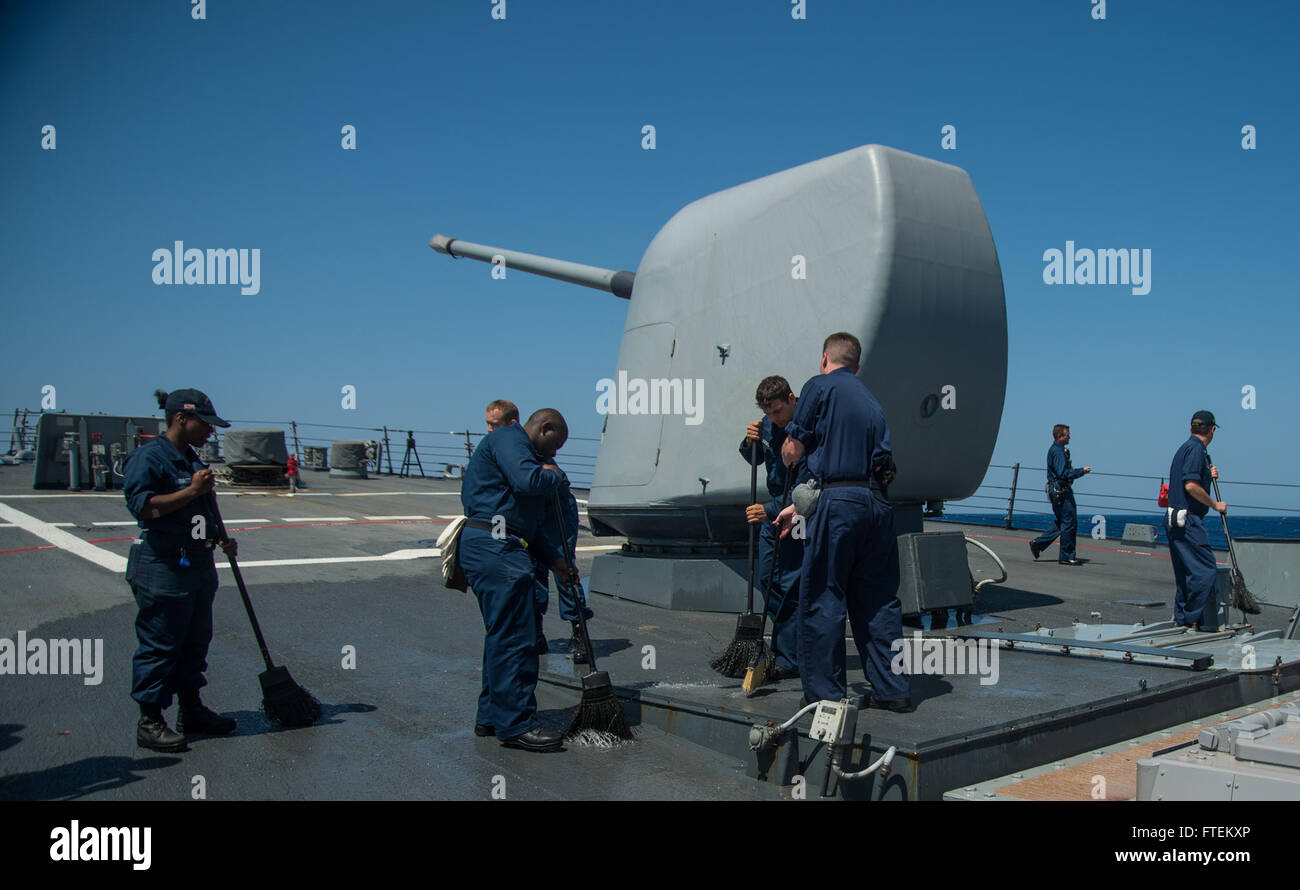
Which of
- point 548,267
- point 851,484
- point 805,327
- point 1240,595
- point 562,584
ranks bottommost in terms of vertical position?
point 1240,595

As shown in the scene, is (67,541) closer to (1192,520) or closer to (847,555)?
(847,555)

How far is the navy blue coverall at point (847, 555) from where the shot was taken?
408 cm

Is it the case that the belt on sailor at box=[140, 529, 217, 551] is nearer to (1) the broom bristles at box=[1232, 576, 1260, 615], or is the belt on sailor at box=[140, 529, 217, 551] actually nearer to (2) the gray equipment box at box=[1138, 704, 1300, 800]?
(2) the gray equipment box at box=[1138, 704, 1300, 800]

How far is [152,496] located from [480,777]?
1832mm

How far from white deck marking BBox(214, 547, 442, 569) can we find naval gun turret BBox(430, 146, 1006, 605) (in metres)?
2.96

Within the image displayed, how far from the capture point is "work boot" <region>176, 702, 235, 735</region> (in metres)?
4.21

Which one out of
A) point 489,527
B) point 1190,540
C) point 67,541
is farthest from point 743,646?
point 67,541

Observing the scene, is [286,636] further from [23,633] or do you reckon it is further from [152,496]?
[152,496]

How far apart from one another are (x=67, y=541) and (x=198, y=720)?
724 centimetres

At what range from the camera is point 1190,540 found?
6.86 meters

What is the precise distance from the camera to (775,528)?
5238 mm

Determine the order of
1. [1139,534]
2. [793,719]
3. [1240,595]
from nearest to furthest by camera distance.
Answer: [793,719] < [1240,595] < [1139,534]

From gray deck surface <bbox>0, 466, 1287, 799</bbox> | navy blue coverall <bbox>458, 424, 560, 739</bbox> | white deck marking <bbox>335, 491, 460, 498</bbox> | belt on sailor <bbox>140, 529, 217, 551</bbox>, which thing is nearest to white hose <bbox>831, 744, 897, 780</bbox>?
gray deck surface <bbox>0, 466, 1287, 799</bbox>

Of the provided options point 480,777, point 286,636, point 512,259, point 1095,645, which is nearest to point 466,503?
point 480,777
